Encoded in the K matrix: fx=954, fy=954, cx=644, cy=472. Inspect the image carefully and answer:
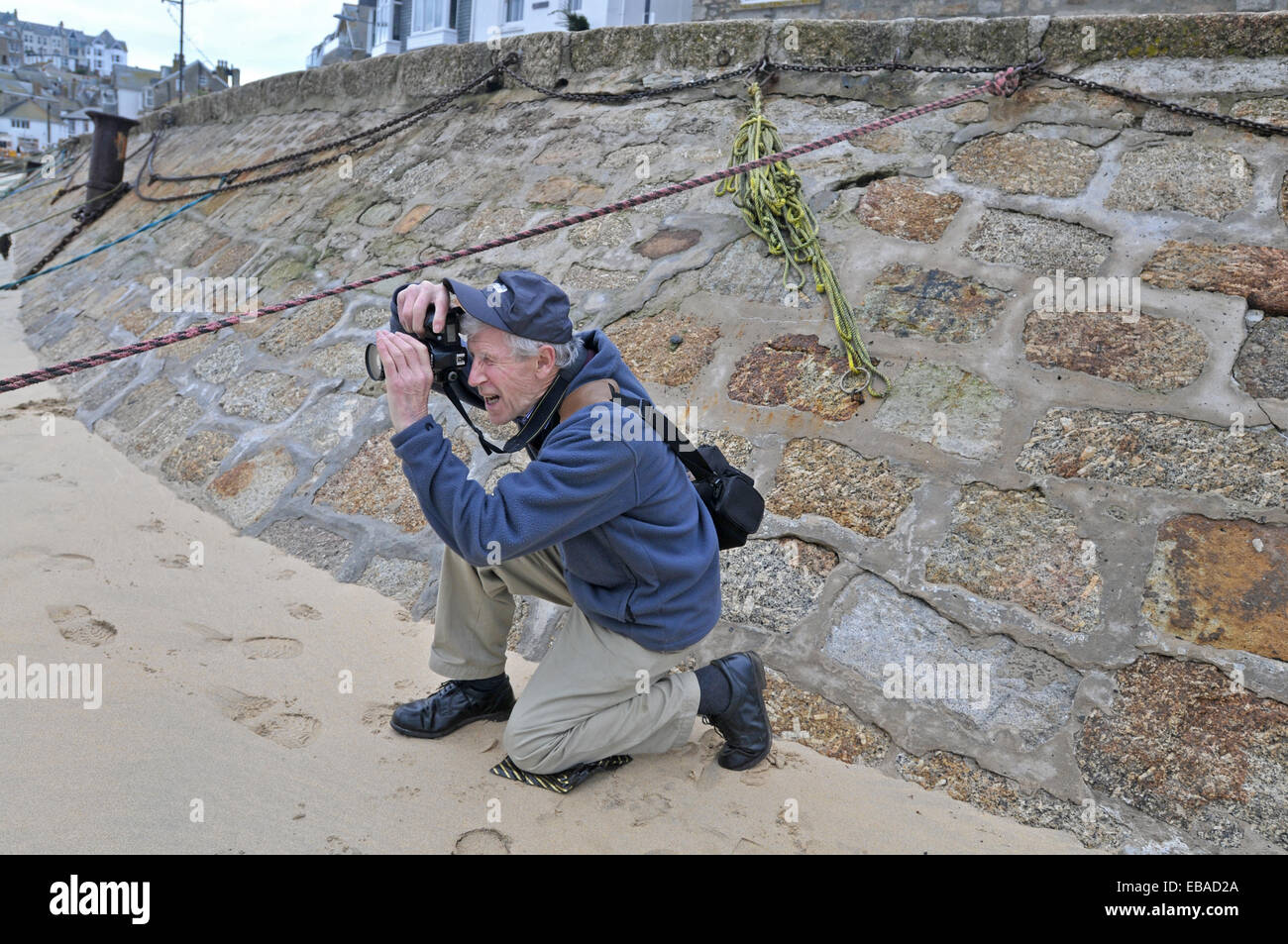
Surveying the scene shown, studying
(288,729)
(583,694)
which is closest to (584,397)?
(583,694)

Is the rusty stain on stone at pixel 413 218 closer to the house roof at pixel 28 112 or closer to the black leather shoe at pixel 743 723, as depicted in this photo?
the black leather shoe at pixel 743 723

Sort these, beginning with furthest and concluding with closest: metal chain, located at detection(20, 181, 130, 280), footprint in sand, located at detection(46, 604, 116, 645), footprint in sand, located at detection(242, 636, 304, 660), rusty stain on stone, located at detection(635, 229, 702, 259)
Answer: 1. metal chain, located at detection(20, 181, 130, 280)
2. rusty stain on stone, located at detection(635, 229, 702, 259)
3. footprint in sand, located at detection(242, 636, 304, 660)
4. footprint in sand, located at detection(46, 604, 116, 645)

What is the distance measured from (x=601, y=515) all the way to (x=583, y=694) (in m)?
0.46

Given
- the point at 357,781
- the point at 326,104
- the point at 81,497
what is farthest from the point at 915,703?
the point at 326,104

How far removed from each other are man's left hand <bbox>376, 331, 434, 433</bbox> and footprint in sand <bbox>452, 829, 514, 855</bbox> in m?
0.85

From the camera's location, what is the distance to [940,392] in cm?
291

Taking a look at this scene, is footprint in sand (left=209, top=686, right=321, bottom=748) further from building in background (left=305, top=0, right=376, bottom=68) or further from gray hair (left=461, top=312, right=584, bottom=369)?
building in background (left=305, top=0, right=376, bottom=68)

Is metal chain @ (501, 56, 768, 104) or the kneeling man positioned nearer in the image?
the kneeling man

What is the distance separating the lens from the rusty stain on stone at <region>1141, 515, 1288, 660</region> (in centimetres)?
227

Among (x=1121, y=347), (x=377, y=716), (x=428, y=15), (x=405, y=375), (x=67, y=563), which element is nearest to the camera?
(x=405, y=375)

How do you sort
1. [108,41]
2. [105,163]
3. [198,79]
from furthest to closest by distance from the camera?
[108,41], [198,79], [105,163]

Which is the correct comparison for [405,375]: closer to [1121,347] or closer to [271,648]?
[271,648]

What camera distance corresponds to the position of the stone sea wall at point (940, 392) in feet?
7.47

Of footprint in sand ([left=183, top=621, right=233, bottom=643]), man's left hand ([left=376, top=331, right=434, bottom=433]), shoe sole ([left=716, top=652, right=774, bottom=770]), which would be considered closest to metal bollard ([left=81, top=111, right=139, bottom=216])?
footprint in sand ([left=183, top=621, right=233, bottom=643])
